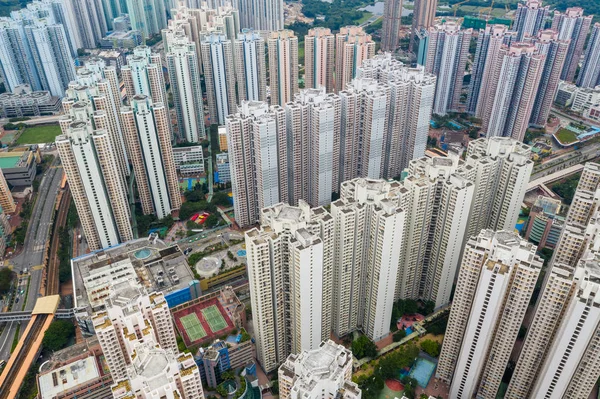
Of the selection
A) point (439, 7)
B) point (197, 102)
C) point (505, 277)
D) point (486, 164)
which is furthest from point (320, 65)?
point (439, 7)

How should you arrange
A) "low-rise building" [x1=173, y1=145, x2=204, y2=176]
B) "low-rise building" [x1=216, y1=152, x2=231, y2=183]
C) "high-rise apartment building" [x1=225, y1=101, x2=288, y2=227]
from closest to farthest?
1. "high-rise apartment building" [x1=225, y1=101, x2=288, y2=227]
2. "low-rise building" [x1=216, y1=152, x2=231, y2=183]
3. "low-rise building" [x1=173, y1=145, x2=204, y2=176]

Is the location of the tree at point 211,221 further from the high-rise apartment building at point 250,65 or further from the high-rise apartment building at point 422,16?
the high-rise apartment building at point 422,16

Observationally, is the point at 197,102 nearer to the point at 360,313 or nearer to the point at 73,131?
the point at 73,131

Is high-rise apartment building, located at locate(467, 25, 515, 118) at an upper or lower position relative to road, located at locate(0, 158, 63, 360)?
upper

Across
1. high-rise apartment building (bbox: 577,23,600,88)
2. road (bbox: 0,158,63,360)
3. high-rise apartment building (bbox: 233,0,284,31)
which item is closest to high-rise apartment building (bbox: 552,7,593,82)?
high-rise apartment building (bbox: 577,23,600,88)

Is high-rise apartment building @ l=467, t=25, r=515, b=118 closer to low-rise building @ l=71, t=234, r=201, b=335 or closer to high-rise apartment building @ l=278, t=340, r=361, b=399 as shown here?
low-rise building @ l=71, t=234, r=201, b=335

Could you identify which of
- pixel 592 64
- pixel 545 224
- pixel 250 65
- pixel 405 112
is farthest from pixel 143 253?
pixel 592 64

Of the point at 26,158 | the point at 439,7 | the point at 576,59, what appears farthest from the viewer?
the point at 439,7
